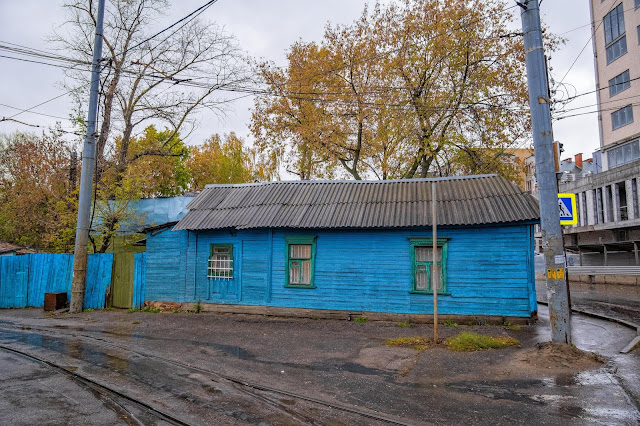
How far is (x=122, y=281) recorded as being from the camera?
17.2 meters

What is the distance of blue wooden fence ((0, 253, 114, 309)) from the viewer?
57.5 ft

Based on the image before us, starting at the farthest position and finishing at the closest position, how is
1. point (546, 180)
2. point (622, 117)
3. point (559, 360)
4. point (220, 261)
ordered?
point (622, 117), point (220, 261), point (546, 180), point (559, 360)

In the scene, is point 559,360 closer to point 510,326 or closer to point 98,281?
point 510,326

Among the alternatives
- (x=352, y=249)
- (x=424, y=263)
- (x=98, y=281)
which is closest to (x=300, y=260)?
(x=352, y=249)

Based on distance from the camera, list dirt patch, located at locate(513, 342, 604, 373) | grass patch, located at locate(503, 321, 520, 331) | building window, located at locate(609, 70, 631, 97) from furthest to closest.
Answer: building window, located at locate(609, 70, 631, 97), grass patch, located at locate(503, 321, 520, 331), dirt patch, located at locate(513, 342, 604, 373)

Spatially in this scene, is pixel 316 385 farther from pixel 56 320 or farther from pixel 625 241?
pixel 625 241

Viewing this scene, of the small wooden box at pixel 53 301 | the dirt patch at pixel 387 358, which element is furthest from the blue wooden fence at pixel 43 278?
the dirt patch at pixel 387 358

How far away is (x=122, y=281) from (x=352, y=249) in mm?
9398

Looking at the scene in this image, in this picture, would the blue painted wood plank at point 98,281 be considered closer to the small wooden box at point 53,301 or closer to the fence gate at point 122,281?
the fence gate at point 122,281

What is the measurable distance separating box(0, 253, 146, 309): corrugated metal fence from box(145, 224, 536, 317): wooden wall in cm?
199

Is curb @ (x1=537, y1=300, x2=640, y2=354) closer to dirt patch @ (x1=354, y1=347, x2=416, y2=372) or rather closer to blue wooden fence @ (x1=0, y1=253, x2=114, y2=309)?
dirt patch @ (x1=354, y1=347, x2=416, y2=372)

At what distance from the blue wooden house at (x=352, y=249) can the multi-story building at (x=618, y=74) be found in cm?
2288

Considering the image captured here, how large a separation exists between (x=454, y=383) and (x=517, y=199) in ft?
25.2

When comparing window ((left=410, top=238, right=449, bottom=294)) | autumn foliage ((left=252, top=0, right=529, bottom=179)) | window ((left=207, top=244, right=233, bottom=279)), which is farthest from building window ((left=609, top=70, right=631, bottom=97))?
window ((left=207, top=244, right=233, bottom=279))
